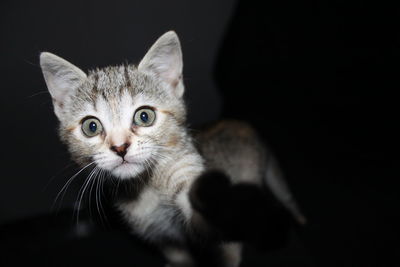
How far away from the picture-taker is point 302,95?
2.08 meters

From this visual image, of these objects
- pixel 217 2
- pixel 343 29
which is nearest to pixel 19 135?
pixel 217 2

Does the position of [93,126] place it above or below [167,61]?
below

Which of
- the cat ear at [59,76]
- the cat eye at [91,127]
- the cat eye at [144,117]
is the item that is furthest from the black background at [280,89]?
the cat eye at [144,117]

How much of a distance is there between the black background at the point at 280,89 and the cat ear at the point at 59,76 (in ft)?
0.56

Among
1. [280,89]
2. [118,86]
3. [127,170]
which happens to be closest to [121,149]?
[127,170]

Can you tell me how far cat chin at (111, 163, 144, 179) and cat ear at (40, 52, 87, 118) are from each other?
0.92 ft

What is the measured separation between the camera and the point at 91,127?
809 millimetres

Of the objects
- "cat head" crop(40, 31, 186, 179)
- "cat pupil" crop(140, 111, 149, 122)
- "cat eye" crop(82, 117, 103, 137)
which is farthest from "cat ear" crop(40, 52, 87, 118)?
"cat pupil" crop(140, 111, 149, 122)

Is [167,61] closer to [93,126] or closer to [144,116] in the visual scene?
[144,116]

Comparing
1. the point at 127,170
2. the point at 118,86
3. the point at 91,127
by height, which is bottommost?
the point at 127,170

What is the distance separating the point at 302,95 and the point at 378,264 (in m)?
1.27

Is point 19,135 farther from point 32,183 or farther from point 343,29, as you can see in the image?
point 343,29

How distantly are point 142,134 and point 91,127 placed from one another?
156 millimetres

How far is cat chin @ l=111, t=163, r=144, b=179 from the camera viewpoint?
74 cm
